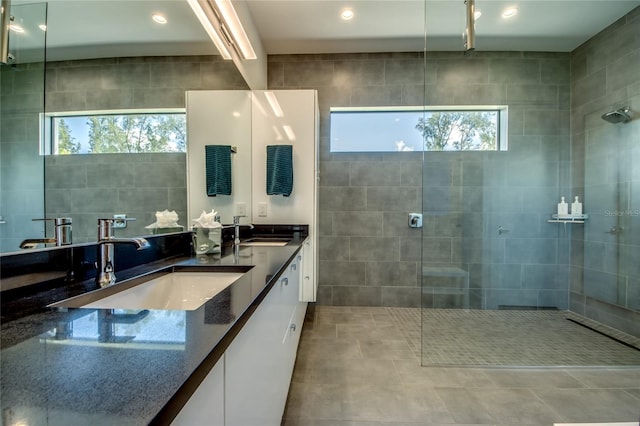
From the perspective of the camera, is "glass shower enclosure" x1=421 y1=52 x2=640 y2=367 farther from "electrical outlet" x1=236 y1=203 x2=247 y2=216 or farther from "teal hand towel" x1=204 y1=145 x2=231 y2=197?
"teal hand towel" x1=204 y1=145 x2=231 y2=197

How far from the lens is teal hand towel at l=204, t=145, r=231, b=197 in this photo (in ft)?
6.21

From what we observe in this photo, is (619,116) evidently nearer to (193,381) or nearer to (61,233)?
(193,381)

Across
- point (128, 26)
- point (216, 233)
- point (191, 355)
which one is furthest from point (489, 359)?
point (128, 26)

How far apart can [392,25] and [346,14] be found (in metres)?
0.48

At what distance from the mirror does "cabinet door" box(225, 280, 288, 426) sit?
2.33 feet

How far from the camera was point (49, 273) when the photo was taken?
80 cm

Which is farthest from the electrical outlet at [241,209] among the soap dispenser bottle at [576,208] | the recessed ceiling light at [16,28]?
the soap dispenser bottle at [576,208]

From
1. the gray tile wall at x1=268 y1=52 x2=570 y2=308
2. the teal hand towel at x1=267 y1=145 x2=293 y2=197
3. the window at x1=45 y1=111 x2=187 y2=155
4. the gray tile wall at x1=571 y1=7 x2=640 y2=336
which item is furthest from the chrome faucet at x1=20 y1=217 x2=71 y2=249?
the gray tile wall at x1=571 y1=7 x2=640 y2=336

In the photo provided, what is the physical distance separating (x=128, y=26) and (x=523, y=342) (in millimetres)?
3330

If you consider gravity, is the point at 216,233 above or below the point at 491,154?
below

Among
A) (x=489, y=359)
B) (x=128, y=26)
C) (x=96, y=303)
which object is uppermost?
(x=128, y=26)

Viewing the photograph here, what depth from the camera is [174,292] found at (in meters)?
1.08

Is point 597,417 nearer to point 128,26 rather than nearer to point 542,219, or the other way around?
point 542,219

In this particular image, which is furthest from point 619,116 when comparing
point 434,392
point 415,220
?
point 434,392
